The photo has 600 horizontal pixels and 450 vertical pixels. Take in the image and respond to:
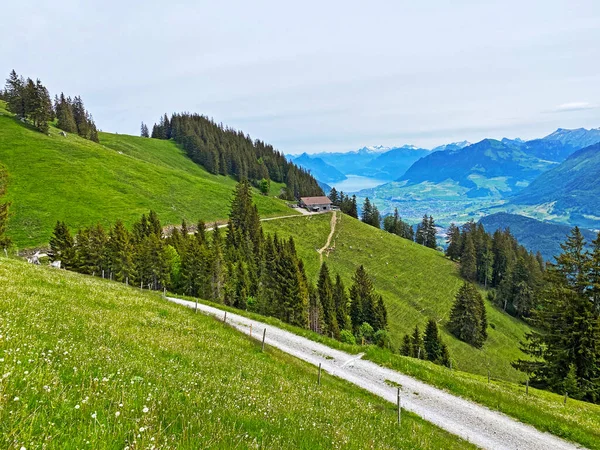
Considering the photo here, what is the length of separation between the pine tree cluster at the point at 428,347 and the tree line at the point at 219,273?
5559mm

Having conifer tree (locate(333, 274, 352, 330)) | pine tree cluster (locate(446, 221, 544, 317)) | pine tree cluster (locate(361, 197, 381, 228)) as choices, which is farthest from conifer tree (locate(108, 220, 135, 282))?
pine tree cluster (locate(361, 197, 381, 228))

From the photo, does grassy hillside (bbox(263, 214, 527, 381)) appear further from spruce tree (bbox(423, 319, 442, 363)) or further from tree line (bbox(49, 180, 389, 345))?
tree line (bbox(49, 180, 389, 345))

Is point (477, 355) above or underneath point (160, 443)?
underneath

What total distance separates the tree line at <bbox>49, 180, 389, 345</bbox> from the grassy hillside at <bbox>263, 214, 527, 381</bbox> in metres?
15.9

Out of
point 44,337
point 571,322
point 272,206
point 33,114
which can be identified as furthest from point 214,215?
point 44,337

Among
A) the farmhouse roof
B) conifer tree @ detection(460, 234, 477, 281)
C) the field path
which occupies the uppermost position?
the farmhouse roof

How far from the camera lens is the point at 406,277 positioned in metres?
117

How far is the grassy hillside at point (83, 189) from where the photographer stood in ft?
273

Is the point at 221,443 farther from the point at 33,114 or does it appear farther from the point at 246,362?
the point at 33,114

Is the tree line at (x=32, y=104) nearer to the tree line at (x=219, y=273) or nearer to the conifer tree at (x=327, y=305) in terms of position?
the tree line at (x=219, y=273)

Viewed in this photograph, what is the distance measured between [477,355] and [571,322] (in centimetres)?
6176

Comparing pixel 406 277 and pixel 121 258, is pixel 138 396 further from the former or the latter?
pixel 406 277

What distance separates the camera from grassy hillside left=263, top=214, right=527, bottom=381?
303 feet

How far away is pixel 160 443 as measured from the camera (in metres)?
4.63
